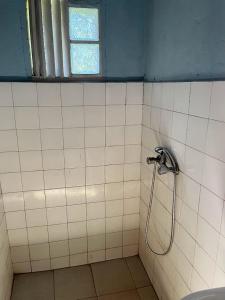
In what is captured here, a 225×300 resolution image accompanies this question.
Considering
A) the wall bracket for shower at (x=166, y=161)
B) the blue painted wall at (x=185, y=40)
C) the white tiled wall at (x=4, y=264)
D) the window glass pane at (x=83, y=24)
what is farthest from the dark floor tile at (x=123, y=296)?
the window glass pane at (x=83, y=24)

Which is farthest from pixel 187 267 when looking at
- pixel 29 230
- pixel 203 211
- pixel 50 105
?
pixel 50 105

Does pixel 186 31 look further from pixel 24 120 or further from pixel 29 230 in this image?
pixel 29 230

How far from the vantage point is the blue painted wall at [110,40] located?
159cm

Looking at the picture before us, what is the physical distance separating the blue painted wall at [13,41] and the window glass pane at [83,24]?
0.31m

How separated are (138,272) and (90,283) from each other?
0.41 m

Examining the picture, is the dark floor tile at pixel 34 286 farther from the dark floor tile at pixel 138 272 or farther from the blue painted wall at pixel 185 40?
the blue painted wall at pixel 185 40

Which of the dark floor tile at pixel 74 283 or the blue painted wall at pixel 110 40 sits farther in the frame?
the dark floor tile at pixel 74 283

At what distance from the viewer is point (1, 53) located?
1.62m

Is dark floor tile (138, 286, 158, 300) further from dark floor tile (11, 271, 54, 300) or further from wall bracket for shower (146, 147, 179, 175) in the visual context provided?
wall bracket for shower (146, 147, 179, 175)

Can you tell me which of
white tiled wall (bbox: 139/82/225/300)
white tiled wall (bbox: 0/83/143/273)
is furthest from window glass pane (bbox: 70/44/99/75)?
white tiled wall (bbox: 139/82/225/300)

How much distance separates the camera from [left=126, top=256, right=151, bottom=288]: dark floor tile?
6.52 feet

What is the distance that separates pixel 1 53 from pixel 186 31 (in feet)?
3.79

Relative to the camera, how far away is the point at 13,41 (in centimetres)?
162

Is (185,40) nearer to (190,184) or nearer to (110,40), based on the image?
(110,40)
